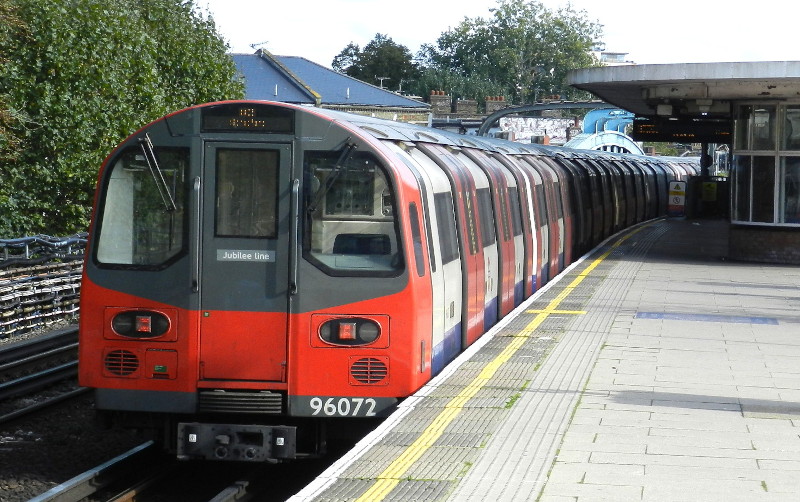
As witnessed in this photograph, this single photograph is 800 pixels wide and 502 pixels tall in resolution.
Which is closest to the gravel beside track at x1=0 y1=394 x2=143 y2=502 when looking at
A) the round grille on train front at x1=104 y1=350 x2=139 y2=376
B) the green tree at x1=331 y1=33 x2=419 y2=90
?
the round grille on train front at x1=104 y1=350 x2=139 y2=376

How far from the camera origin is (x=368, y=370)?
27.5ft

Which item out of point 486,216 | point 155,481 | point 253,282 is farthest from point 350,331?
point 486,216

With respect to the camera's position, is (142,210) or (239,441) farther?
(142,210)

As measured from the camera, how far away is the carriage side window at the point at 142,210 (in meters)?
8.48

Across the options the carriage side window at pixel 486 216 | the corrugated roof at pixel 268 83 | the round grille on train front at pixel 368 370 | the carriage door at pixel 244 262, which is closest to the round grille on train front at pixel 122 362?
the carriage door at pixel 244 262

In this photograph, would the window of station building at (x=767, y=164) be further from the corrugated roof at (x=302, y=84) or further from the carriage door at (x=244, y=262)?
the corrugated roof at (x=302, y=84)

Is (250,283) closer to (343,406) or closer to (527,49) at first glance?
(343,406)

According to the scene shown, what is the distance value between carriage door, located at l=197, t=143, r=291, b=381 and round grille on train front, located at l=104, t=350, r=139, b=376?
489mm

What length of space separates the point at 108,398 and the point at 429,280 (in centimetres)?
246

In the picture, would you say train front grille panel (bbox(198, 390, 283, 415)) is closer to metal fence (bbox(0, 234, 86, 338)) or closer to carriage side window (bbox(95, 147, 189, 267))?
carriage side window (bbox(95, 147, 189, 267))

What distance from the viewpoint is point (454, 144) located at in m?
12.6

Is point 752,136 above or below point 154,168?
above

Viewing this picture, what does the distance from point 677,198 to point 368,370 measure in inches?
1586

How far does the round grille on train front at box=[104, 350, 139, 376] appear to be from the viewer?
8.44 m
